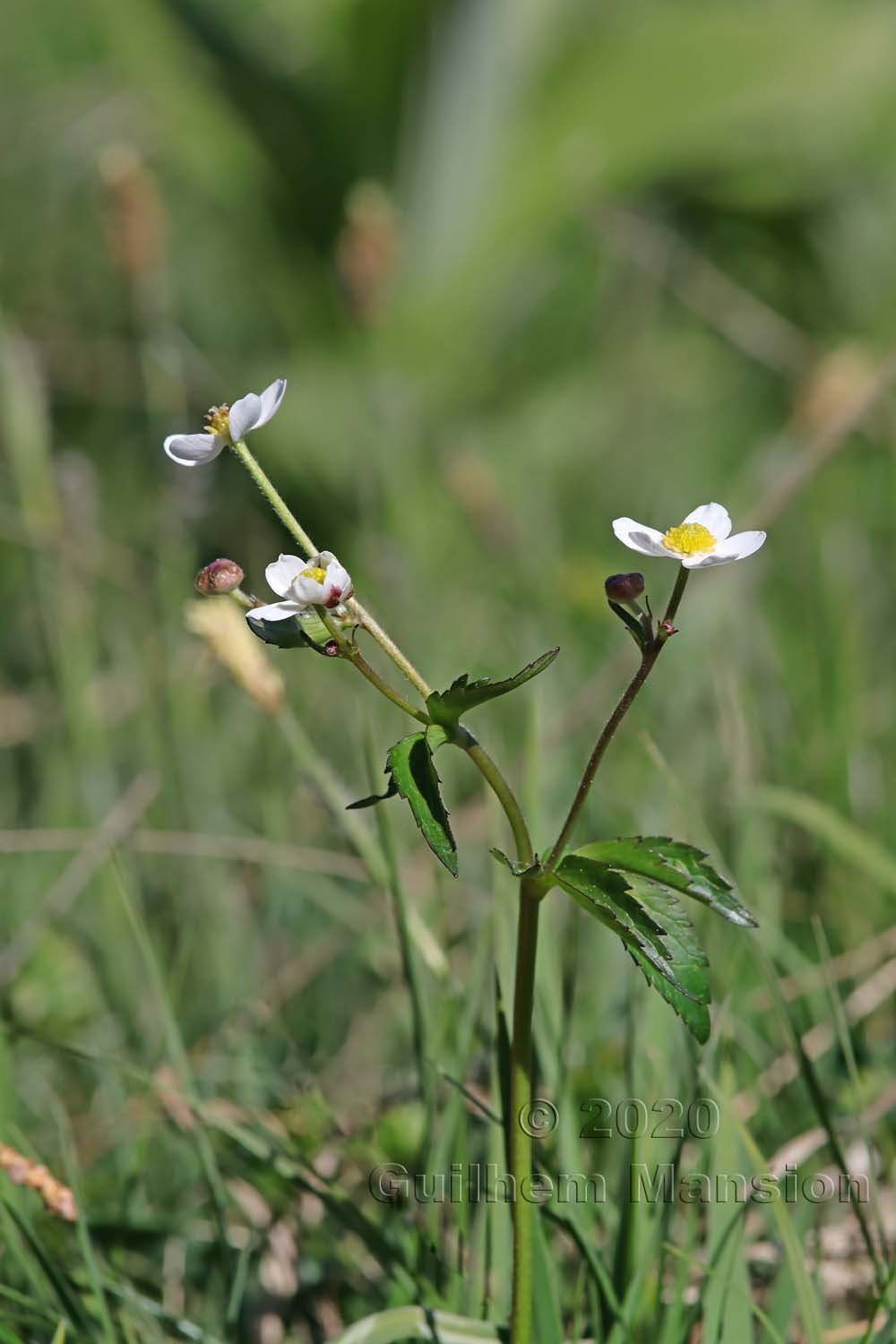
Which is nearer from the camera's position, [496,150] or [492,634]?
[492,634]

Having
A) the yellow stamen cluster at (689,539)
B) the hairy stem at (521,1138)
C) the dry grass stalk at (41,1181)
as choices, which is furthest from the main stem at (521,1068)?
the dry grass stalk at (41,1181)

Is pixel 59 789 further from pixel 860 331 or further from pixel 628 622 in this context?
pixel 860 331

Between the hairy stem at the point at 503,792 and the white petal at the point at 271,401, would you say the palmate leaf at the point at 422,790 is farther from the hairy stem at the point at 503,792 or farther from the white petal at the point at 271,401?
the white petal at the point at 271,401

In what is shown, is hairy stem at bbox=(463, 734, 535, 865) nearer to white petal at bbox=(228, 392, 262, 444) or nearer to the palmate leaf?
the palmate leaf

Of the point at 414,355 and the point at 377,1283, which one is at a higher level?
the point at 414,355

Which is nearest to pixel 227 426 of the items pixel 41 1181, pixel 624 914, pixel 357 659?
pixel 357 659

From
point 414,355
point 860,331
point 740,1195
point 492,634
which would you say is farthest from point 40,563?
point 860,331
